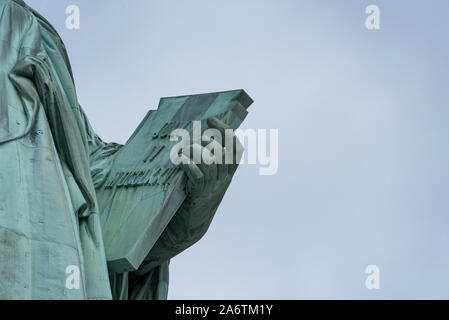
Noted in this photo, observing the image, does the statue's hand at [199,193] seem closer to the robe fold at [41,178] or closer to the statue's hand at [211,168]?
the statue's hand at [211,168]

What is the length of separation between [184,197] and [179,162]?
344 mm

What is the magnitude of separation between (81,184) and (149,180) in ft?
3.59

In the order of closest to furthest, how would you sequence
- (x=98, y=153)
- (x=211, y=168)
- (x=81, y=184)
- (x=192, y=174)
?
(x=81, y=184) → (x=192, y=174) → (x=211, y=168) → (x=98, y=153)

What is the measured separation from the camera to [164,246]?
17656 millimetres

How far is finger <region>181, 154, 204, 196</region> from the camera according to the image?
17.1 meters

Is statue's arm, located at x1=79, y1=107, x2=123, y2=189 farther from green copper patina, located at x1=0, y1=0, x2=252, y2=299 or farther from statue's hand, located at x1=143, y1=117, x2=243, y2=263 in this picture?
statue's hand, located at x1=143, y1=117, x2=243, y2=263

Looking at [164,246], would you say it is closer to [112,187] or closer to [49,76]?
[112,187]

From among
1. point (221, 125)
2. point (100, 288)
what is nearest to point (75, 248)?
point (100, 288)

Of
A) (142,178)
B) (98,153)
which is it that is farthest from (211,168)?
(98,153)

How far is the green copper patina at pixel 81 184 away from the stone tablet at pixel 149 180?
0.01 meters

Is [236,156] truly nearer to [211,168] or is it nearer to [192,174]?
[211,168]

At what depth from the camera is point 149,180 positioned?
17234 millimetres

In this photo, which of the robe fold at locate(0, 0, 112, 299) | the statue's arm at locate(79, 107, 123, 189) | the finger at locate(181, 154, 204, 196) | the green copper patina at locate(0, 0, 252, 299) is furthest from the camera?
the statue's arm at locate(79, 107, 123, 189)

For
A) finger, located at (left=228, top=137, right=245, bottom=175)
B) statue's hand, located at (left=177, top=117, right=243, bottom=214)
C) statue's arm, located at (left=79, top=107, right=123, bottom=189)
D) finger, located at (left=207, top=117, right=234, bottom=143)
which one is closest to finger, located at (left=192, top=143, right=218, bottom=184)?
statue's hand, located at (left=177, top=117, right=243, bottom=214)
